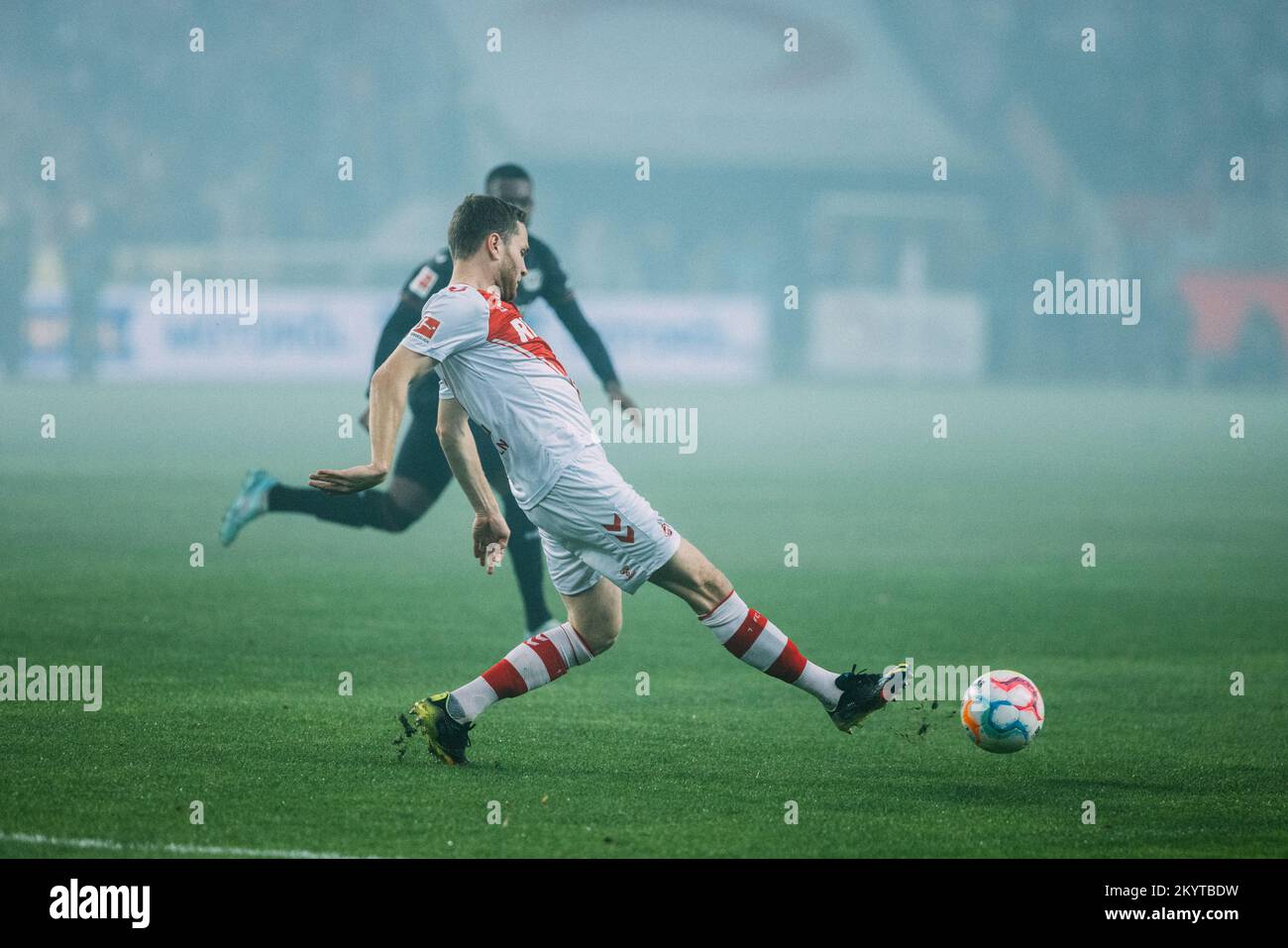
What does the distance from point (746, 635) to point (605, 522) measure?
63cm

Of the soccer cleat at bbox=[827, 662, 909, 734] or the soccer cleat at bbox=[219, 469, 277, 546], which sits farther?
the soccer cleat at bbox=[219, 469, 277, 546]

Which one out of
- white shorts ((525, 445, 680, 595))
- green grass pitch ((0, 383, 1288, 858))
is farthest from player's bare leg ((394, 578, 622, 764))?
white shorts ((525, 445, 680, 595))

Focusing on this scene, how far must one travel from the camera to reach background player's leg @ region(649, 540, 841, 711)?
5.82 metres

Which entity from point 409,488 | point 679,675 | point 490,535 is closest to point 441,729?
point 490,535

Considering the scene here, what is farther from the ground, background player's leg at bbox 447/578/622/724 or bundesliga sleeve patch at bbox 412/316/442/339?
bundesliga sleeve patch at bbox 412/316/442/339

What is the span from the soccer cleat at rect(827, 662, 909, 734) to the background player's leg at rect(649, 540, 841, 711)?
0.04 meters

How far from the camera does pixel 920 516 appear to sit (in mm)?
14602

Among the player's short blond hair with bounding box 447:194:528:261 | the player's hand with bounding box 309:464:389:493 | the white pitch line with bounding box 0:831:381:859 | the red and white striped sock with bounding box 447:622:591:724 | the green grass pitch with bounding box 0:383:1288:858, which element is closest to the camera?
the white pitch line with bounding box 0:831:381:859

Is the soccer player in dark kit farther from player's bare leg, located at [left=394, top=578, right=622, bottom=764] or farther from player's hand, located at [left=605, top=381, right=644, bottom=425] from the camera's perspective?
player's bare leg, located at [left=394, top=578, right=622, bottom=764]

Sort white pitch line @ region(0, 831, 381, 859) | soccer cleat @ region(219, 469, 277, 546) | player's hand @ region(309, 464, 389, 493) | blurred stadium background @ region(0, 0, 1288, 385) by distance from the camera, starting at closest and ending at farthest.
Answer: white pitch line @ region(0, 831, 381, 859), player's hand @ region(309, 464, 389, 493), soccer cleat @ region(219, 469, 277, 546), blurred stadium background @ region(0, 0, 1288, 385)

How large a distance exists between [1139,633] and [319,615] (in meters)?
4.10
